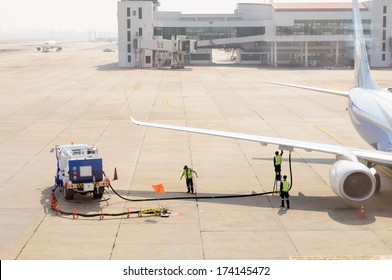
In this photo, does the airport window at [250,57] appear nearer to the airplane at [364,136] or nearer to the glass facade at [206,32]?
the glass facade at [206,32]

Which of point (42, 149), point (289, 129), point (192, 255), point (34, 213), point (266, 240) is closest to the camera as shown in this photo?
point (192, 255)

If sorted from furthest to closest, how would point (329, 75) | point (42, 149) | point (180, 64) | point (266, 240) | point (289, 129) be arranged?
point (180, 64)
point (329, 75)
point (289, 129)
point (42, 149)
point (266, 240)

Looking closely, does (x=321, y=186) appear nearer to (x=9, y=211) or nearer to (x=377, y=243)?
(x=377, y=243)

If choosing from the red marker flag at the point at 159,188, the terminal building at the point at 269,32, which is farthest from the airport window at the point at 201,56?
the red marker flag at the point at 159,188

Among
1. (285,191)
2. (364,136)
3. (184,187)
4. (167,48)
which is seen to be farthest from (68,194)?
(167,48)

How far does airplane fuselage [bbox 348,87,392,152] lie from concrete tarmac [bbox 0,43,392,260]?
2218 millimetres

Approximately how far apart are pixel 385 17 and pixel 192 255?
130013 millimetres

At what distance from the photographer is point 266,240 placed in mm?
22922

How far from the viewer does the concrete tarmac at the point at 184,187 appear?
22.2 meters

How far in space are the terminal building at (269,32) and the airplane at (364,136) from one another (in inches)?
3814

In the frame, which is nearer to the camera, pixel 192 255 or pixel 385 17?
pixel 192 255

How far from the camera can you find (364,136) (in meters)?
34.0

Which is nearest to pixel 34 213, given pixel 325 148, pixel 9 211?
pixel 9 211

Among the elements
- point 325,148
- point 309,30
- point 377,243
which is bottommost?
point 377,243
